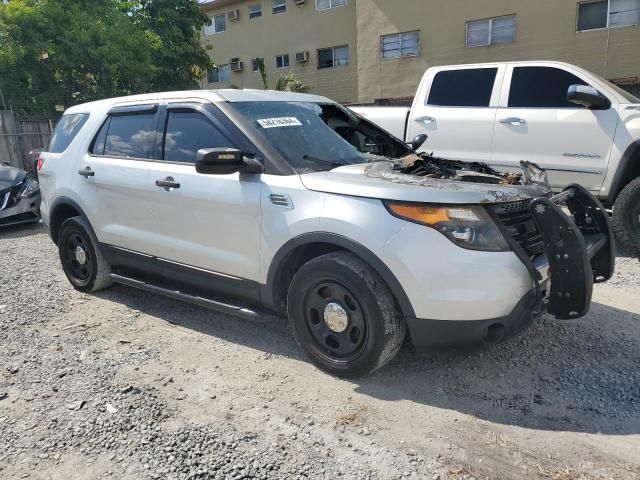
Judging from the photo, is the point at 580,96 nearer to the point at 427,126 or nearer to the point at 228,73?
the point at 427,126

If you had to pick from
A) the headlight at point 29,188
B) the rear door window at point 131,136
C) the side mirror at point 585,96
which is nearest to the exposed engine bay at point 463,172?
the rear door window at point 131,136

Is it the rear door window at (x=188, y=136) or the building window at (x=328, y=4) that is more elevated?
the building window at (x=328, y=4)

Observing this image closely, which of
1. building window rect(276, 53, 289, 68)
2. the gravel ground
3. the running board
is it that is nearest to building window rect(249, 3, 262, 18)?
building window rect(276, 53, 289, 68)

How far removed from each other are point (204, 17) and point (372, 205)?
2020 cm

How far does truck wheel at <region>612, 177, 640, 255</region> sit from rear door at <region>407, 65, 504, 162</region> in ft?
5.03

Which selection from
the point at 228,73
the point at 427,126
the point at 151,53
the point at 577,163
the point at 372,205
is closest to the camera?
the point at 372,205

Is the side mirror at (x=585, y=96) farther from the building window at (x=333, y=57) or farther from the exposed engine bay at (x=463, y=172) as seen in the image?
the building window at (x=333, y=57)

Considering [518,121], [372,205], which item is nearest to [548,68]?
[518,121]

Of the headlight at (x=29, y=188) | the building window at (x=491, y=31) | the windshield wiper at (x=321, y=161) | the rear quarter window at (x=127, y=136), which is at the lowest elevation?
the headlight at (x=29, y=188)

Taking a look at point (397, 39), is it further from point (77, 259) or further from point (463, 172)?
point (463, 172)

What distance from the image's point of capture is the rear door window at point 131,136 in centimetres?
418

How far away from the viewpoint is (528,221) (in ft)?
10.4

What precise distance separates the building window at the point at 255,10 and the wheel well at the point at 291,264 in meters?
24.1

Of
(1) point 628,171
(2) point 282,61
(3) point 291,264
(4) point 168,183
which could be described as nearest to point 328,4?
(2) point 282,61
